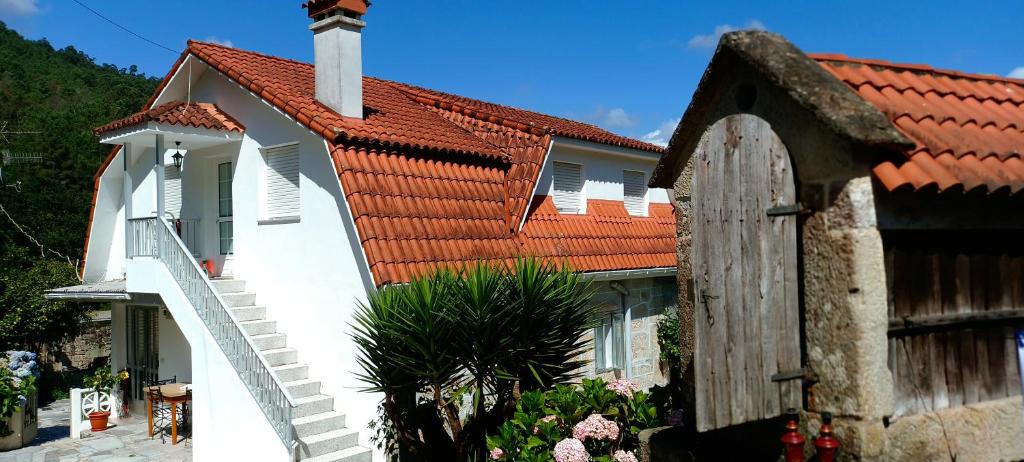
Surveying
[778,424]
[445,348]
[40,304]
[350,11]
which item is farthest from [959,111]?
[40,304]

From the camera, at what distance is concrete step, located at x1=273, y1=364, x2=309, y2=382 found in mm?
9852

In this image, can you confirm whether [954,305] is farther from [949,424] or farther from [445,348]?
[445,348]

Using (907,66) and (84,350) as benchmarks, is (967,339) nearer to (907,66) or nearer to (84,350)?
(907,66)

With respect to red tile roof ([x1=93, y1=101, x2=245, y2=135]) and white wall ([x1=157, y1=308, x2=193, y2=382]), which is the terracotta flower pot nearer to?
white wall ([x1=157, y1=308, x2=193, y2=382])

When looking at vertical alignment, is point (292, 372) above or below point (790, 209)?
below

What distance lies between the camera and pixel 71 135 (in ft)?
117

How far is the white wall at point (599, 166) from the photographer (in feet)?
40.8

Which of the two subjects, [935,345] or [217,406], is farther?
[217,406]

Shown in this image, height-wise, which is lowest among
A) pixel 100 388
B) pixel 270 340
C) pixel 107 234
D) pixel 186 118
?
pixel 100 388

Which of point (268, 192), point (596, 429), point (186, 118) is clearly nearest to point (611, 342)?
point (268, 192)

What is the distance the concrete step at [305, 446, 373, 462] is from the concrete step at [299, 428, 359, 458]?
5 cm

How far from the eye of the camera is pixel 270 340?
1048cm

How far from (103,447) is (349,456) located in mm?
5305

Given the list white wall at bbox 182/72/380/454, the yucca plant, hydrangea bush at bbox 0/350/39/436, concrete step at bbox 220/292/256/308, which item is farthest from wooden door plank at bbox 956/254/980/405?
hydrangea bush at bbox 0/350/39/436
